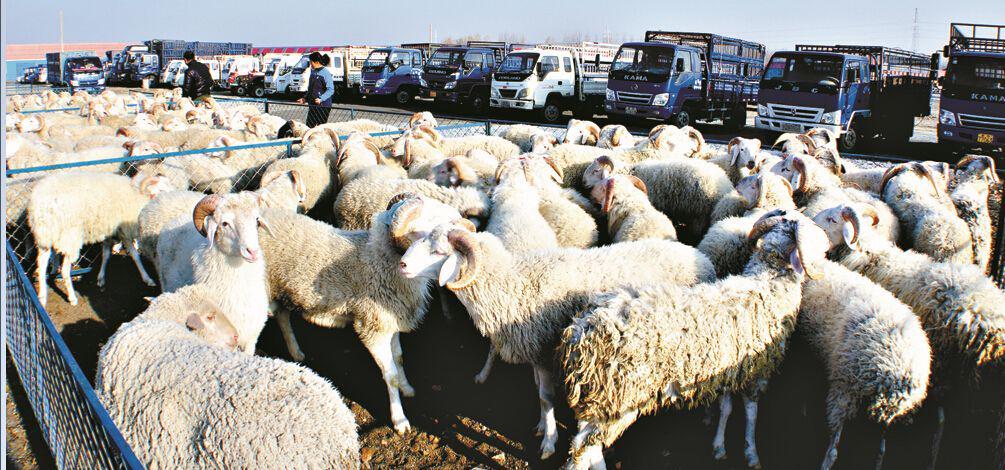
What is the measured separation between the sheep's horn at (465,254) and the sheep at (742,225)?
1.85 metres

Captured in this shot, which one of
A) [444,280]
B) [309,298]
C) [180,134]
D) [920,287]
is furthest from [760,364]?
[180,134]

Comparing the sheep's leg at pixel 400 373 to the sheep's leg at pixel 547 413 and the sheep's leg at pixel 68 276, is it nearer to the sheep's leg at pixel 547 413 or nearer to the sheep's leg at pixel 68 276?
the sheep's leg at pixel 547 413

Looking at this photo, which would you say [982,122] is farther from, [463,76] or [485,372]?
[463,76]

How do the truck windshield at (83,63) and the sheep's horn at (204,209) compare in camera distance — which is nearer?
the sheep's horn at (204,209)

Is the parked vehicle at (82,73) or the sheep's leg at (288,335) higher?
the parked vehicle at (82,73)

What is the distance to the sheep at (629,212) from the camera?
5266 mm

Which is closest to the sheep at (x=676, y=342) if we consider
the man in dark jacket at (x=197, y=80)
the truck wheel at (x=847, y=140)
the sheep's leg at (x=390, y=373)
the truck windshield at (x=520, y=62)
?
the sheep's leg at (x=390, y=373)

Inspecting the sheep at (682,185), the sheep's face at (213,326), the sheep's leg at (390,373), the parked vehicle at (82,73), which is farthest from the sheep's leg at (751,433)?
the parked vehicle at (82,73)

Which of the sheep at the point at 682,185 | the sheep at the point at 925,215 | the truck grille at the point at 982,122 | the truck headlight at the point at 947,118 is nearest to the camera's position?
the sheep at the point at 925,215

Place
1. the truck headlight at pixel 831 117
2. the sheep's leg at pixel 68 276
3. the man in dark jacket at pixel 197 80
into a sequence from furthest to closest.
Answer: the truck headlight at pixel 831 117 < the man in dark jacket at pixel 197 80 < the sheep's leg at pixel 68 276

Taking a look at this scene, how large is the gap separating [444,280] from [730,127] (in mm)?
18214

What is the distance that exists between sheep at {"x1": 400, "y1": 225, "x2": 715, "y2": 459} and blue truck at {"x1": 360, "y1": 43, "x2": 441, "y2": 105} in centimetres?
2227

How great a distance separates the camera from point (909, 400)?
134 inches

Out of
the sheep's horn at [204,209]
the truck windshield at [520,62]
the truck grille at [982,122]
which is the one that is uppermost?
the truck windshield at [520,62]
